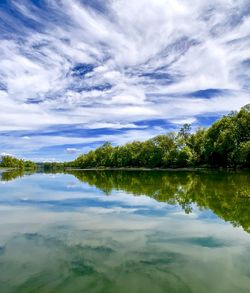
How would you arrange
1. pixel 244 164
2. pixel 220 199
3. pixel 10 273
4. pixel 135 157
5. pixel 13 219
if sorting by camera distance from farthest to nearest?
pixel 135 157 → pixel 244 164 → pixel 220 199 → pixel 13 219 → pixel 10 273

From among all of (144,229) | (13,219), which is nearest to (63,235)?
(144,229)

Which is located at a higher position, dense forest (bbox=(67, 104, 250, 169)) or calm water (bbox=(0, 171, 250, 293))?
dense forest (bbox=(67, 104, 250, 169))

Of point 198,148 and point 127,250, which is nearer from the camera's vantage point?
point 127,250

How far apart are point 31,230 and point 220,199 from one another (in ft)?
37.9

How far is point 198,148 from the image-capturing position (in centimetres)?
8838

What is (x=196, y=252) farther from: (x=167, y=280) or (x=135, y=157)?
(x=135, y=157)

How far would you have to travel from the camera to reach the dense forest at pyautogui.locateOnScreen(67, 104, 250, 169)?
67688 mm

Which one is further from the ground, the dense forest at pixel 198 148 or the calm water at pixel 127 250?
the dense forest at pixel 198 148

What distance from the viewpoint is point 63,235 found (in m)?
10.8

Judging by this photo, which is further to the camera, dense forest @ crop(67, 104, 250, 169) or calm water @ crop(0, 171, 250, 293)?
dense forest @ crop(67, 104, 250, 169)

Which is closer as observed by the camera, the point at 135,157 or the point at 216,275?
the point at 216,275

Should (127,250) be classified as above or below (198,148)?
below

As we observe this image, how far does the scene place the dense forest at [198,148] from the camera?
222ft

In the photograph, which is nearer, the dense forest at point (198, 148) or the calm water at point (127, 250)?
the calm water at point (127, 250)
